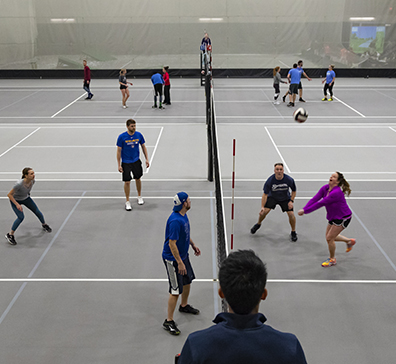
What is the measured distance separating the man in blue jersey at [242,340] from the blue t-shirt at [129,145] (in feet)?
25.4

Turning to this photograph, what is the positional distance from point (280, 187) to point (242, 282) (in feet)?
20.0

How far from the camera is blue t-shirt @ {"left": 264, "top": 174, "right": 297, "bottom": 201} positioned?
320 inches

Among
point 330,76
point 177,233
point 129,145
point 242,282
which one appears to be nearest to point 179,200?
point 177,233

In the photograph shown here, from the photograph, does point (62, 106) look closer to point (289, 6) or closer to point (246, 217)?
point (246, 217)

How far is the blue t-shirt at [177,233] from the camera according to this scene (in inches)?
221

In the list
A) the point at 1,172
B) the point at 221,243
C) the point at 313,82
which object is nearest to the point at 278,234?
the point at 221,243

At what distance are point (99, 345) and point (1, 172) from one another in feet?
27.4

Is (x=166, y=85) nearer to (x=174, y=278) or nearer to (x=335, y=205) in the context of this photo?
(x=335, y=205)

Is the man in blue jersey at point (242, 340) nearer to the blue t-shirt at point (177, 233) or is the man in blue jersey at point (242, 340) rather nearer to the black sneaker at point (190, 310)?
the blue t-shirt at point (177, 233)

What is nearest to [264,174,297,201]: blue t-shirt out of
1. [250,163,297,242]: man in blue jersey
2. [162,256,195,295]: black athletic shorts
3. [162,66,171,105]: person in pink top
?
[250,163,297,242]: man in blue jersey

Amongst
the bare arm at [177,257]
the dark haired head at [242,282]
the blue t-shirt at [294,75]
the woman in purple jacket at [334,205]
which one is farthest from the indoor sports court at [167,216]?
the dark haired head at [242,282]

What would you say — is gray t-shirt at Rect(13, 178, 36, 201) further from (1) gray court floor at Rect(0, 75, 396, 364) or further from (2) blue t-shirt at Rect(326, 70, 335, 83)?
(2) blue t-shirt at Rect(326, 70, 335, 83)

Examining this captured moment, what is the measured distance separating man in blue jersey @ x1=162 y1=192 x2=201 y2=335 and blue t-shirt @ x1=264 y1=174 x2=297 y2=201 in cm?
279

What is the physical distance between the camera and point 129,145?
968 cm
